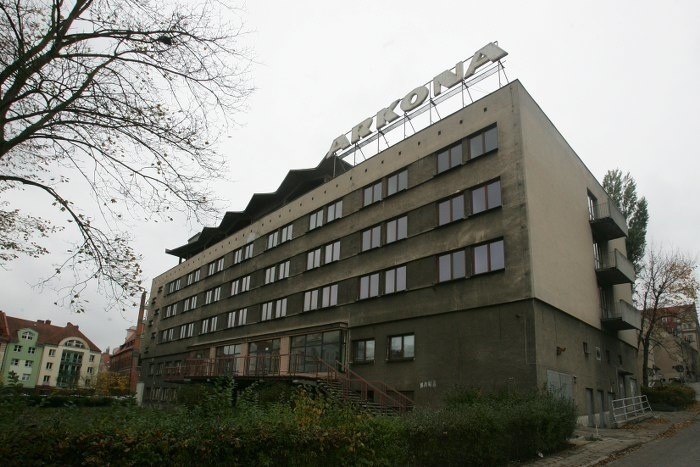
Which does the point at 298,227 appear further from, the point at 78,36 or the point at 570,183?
the point at 78,36

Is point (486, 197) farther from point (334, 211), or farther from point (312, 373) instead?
point (312, 373)

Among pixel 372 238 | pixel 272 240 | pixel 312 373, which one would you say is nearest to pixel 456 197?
pixel 372 238

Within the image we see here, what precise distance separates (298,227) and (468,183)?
15.5 m

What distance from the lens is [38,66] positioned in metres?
9.08

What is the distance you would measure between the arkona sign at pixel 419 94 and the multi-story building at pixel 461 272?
8.04 feet

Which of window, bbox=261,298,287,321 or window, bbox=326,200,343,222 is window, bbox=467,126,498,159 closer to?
window, bbox=326,200,343,222

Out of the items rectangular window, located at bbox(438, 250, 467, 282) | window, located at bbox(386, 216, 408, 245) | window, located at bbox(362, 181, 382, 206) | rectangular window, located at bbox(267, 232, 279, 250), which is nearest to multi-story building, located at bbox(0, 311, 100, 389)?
rectangular window, located at bbox(267, 232, 279, 250)

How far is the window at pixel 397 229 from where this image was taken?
25.8 metres

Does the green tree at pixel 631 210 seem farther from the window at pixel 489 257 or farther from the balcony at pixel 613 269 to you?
the window at pixel 489 257

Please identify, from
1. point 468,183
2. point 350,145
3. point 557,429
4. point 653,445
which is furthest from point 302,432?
point 350,145

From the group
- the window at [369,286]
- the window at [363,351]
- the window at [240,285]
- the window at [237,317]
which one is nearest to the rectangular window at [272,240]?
the window at [240,285]

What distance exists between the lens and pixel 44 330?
101m

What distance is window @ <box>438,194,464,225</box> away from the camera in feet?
75.7

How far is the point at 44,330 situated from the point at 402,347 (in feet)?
339
